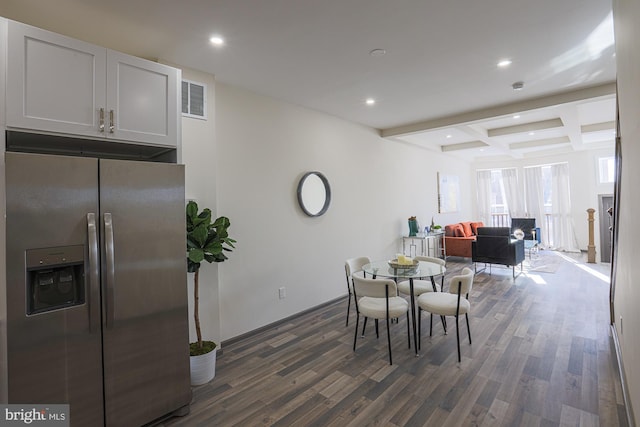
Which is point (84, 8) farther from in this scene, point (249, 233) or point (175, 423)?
point (175, 423)

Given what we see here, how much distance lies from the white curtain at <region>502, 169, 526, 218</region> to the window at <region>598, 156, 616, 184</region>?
6.03 ft

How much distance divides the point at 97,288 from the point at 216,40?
2.04 meters

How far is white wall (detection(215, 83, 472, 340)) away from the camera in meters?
3.38

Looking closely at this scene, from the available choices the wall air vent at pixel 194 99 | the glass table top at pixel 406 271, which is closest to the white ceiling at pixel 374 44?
the wall air vent at pixel 194 99

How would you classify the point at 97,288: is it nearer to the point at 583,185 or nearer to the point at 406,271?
the point at 406,271

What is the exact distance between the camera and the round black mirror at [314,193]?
413 cm

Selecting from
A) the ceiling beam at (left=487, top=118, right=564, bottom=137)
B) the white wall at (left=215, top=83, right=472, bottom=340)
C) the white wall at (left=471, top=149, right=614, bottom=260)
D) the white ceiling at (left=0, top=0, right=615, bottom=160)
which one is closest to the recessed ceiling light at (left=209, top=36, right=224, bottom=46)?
the white ceiling at (left=0, top=0, right=615, bottom=160)

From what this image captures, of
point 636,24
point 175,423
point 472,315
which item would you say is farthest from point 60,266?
point 472,315

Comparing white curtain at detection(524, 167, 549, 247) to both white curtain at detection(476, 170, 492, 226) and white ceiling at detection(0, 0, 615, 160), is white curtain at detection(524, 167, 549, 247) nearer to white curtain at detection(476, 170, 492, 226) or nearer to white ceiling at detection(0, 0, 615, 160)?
white curtain at detection(476, 170, 492, 226)

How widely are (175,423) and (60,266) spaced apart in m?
1.30

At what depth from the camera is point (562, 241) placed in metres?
8.71

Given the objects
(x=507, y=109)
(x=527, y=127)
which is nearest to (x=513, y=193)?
(x=527, y=127)

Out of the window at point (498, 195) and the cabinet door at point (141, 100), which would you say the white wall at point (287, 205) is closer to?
the cabinet door at point (141, 100)

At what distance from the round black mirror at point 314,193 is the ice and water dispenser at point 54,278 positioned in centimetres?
261
